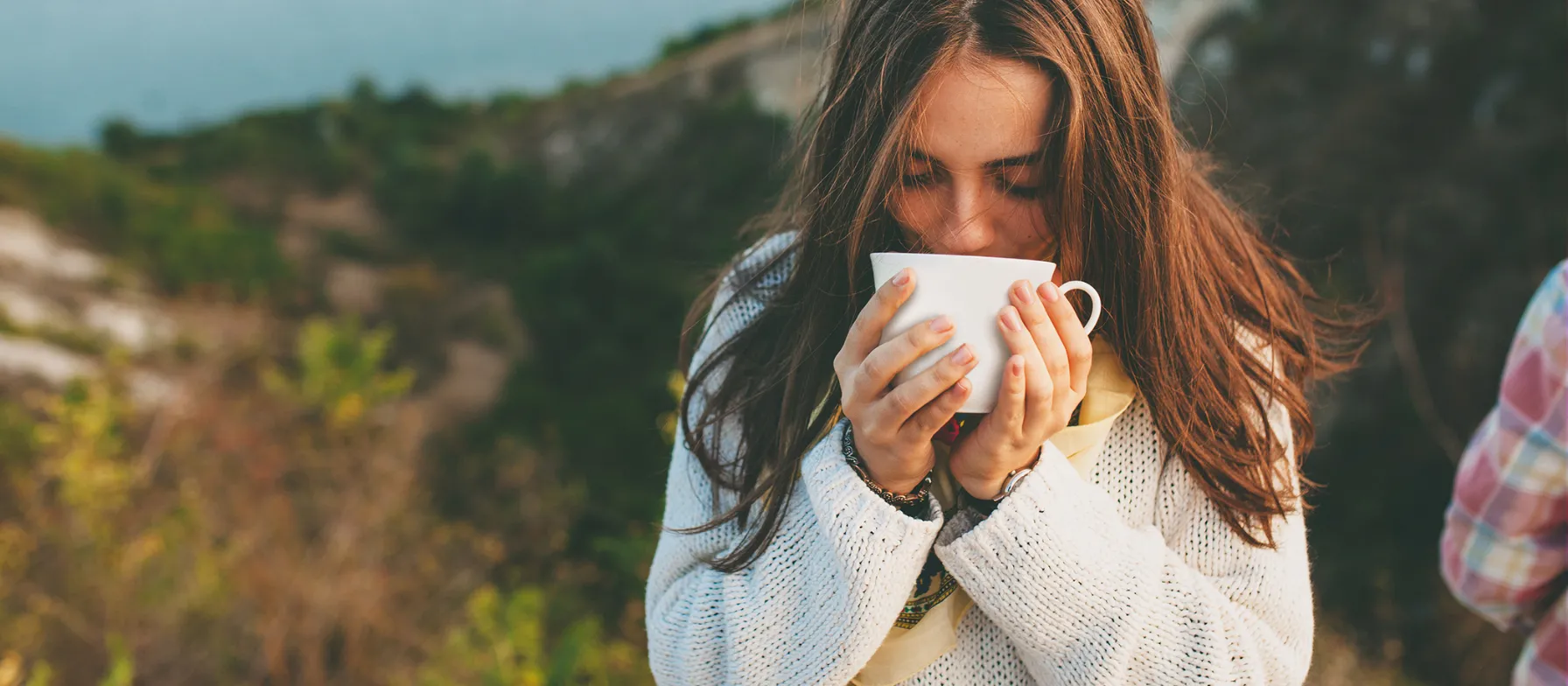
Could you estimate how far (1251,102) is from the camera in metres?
5.29

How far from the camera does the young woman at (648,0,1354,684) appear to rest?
1050mm

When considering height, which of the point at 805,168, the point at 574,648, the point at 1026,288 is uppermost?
the point at 805,168

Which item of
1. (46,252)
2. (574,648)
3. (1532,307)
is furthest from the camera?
(46,252)

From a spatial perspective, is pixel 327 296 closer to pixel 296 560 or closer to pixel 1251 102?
pixel 296 560

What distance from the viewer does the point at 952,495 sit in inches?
46.7

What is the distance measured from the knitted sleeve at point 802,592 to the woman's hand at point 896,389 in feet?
0.17

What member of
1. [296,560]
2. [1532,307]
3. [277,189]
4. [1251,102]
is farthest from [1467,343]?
[277,189]

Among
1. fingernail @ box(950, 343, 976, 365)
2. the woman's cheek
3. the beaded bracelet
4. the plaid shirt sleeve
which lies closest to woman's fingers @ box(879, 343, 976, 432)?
fingernail @ box(950, 343, 976, 365)

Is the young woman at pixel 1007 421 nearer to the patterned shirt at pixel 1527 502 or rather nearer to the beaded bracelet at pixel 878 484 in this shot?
the beaded bracelet at pixel 878 484

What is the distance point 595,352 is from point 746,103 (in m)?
3.41

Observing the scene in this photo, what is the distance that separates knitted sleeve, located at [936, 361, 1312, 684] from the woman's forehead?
1.12ft

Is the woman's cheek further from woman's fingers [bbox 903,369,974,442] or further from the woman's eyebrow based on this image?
woman's fingers [bbox 903,369,974,442]

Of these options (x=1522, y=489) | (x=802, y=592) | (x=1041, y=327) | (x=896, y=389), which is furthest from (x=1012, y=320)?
(x=1522, y=489)

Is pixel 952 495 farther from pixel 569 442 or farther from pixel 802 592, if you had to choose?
pixel 569 442
